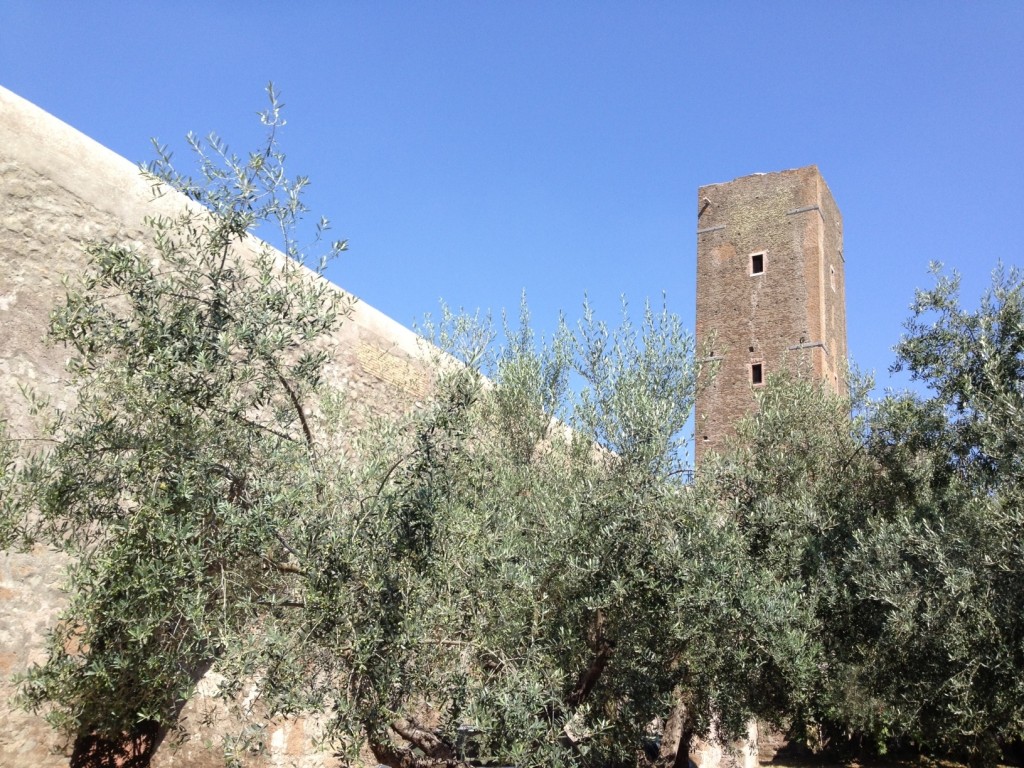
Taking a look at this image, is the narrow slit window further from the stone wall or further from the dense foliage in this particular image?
the stone wall

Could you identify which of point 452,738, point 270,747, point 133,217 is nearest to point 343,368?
point 133,217

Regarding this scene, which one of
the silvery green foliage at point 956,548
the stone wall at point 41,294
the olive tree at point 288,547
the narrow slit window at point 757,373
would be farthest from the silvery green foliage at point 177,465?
the narrow slit window at point 757,373

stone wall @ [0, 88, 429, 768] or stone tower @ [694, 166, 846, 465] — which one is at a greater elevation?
stone tower @ [694, 166, 846, 465]

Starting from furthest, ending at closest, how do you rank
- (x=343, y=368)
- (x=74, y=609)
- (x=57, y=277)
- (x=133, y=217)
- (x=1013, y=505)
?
(x=343, y=368)
(x=133, y=217)
(x=57, y=277)
(x=1013, y=505)
(x=74, y=609)

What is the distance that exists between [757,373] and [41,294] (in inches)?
749

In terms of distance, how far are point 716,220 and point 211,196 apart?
2109cm

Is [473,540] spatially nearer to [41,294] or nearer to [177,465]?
[177,465]

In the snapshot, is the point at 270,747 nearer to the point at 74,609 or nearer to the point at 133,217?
the point at 74,609

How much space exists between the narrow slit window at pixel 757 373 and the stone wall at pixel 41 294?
17.6 m

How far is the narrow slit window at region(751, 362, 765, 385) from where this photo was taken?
21812 mm

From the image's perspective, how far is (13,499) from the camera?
4.15 m

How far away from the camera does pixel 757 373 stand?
21922mm

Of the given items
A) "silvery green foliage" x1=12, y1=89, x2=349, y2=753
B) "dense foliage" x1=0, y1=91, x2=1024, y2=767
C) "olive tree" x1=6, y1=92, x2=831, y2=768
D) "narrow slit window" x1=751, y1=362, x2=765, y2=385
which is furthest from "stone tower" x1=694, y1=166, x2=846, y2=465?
"silvery green foliage" x1=12, y1=89, x2=349, y2=753

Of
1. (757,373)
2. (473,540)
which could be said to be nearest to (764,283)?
(757,373)
